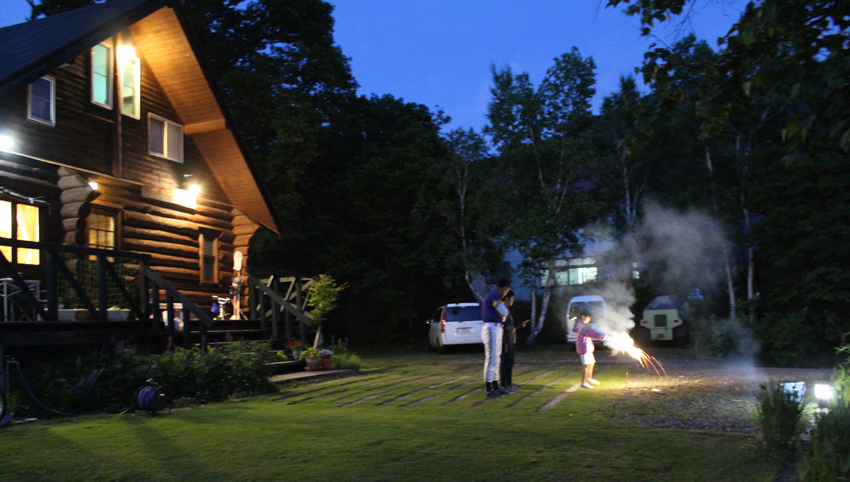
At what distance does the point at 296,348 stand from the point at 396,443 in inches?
394

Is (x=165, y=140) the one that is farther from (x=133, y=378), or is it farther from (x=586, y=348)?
(x=586, y=348)

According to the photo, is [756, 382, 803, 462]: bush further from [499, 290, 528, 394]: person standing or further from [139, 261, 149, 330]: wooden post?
[139, 261, 149, 330]: wooden post

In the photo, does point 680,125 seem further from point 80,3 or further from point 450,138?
point 80,3

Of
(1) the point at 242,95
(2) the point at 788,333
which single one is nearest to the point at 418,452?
(2) the point at 788,333

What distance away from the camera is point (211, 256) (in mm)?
19969

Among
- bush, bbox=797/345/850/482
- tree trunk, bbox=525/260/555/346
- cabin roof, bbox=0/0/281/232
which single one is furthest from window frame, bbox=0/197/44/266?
tree trunk, bbox=525/260/555/346

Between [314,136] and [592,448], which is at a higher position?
[314,136]

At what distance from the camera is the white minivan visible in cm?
2530

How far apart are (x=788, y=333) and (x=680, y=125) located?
12.7 meters

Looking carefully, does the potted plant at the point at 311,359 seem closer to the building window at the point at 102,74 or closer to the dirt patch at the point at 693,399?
the dirt patch at the point at 693,399

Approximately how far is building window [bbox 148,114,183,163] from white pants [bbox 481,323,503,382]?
1080 centimetres

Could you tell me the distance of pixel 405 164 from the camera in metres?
34.9

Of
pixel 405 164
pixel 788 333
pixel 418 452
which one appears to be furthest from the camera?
pixel 405 164

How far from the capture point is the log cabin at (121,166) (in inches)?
529
